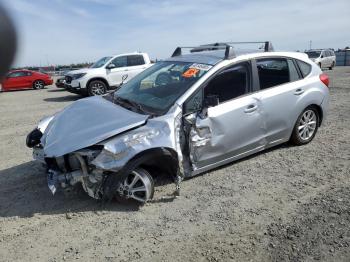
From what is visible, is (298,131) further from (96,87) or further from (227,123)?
(96,87)

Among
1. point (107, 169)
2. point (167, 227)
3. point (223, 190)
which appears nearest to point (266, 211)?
point (223, 190)

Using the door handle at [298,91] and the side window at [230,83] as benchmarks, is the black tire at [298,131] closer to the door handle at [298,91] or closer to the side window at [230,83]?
the door handle at [298,91]

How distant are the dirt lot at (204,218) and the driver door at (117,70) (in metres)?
8.99

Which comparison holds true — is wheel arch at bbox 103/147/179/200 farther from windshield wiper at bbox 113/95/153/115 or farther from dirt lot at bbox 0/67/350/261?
windshield wiper at bbox 113/95/153/115

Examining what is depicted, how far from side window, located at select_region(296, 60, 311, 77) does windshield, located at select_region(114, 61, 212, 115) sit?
1803 millimetres

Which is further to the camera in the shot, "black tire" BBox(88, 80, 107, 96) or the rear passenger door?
"black tire" BBox(88, 80, 107, 96)

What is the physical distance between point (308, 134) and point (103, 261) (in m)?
4.14

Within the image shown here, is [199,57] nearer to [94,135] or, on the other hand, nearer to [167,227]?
[94,135]

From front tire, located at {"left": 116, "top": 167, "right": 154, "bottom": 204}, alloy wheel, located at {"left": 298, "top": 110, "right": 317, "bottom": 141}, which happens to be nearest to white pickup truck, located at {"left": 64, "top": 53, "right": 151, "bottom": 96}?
alloy wheel, located at {"left": 298, "top": 110, "right": 317, "bottom": 141}

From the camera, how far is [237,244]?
3.24 meters

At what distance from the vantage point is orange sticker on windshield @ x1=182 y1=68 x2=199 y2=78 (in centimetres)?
466

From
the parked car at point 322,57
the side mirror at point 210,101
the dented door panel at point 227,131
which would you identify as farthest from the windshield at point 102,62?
the parked car at point 322,57

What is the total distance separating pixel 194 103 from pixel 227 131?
1.83ft

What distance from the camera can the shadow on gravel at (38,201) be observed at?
393 cm
